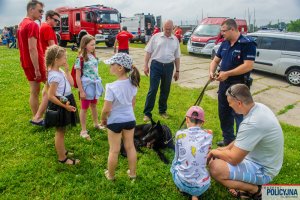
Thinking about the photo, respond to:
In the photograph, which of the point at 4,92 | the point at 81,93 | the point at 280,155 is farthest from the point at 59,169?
the point at 4,92

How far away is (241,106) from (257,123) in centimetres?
26

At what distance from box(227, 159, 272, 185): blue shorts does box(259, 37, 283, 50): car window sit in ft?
29.2

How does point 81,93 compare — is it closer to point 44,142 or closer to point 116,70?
point 44,142

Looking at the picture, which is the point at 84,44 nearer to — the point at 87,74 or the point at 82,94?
the point at 87,74

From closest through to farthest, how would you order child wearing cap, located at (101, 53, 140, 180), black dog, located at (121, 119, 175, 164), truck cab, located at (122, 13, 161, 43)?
1. child wearing cap, located at (101, 53, 140, 180)
2. black dog, located at (121, 119, 175, 164)
3. truck cab, located at (122, 13, 161, 43)

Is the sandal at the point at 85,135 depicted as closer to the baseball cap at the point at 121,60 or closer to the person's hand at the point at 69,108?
the person's hand at the point at 69,108

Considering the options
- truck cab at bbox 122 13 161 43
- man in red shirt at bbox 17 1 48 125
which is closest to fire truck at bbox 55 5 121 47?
truck cab at bbox 122 13 161 43

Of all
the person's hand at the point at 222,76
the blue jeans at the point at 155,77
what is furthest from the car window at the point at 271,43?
the person's hand at the point at 222,76

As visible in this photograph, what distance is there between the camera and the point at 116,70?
10.6ft

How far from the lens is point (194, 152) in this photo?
3.12 metres

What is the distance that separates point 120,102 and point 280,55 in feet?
31.0

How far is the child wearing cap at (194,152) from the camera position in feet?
10.3

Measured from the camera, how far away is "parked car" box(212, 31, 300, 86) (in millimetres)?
10430

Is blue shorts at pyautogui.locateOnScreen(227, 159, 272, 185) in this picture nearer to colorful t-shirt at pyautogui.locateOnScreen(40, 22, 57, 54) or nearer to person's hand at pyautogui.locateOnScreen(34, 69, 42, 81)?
person's hand at pyautogui.locateOnScreen(34, 69, 42, 81)
